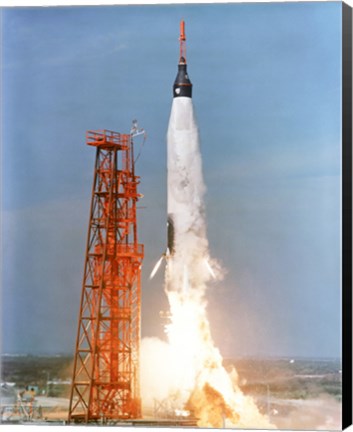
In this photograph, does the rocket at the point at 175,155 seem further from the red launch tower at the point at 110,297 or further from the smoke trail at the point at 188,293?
the red launch tower at the point at 110,297

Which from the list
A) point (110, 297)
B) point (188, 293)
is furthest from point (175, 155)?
point (110, 297)

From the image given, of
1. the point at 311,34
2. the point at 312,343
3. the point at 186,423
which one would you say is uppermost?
the point at 311,34

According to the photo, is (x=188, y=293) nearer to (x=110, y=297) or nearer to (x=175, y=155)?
(x=110, y=297)

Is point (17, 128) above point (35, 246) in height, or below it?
above

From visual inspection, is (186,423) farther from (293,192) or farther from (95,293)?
(293,192)

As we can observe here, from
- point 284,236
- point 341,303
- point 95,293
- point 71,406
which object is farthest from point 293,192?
point 71,406

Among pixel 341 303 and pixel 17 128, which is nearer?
pixel 341 303

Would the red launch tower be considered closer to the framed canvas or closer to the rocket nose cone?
the framed canvas
